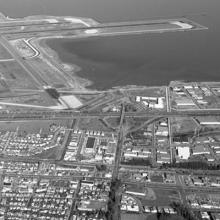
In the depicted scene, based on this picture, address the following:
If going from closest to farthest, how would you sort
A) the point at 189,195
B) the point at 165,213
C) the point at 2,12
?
the point at 165,213 → the point at 189,195 → the point at 2,12

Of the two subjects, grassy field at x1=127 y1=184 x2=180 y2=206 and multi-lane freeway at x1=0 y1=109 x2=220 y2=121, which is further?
multi-lane freeway at x1=0 y1=109 x2=220 y2=121

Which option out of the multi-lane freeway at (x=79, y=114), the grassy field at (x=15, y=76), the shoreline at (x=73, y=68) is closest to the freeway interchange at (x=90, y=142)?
the multi-lane freeway at (x=79, y=114)

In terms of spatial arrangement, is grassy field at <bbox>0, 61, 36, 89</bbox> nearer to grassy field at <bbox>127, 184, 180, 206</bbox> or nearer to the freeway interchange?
the freeway interchange

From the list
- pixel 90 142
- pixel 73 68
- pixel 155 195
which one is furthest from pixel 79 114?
pixel 155 195

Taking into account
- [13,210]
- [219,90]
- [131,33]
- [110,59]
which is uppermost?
[131,33]

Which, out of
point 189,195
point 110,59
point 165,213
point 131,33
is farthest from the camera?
point 131,33

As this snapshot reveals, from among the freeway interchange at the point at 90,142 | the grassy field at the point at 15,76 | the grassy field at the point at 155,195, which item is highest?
the grassy field at the point at 15,76

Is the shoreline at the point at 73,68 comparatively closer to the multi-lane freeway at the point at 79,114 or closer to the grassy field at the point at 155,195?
the multi-lane freeway at the point at 79,114

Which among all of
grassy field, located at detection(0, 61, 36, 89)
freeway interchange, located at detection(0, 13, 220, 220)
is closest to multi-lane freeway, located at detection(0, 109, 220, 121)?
freeway interchange, located at detection(0, 13, 220, 220)

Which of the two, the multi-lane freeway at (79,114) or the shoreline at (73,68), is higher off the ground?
the shoreline at (73,68)

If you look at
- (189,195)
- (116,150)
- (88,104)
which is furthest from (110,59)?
(189,195)

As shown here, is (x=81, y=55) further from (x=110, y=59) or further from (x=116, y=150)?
(x=116, y=150)
